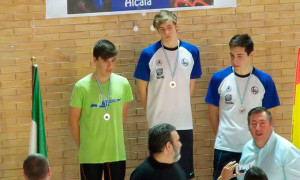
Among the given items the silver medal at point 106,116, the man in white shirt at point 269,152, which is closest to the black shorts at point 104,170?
the silver medal at point 106,116

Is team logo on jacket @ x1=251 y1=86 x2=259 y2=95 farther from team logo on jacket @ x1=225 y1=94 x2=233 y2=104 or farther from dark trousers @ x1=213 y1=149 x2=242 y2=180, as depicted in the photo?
dark trousers @ x1=213 y1=149 x2=242 y2=180

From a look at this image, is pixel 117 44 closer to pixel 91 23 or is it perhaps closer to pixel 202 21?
pixel 91 23

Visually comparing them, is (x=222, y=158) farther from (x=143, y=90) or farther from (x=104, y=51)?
(x=104, y=51)

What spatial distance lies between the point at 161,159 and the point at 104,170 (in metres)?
1.94

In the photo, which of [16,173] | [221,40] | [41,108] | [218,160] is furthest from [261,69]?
[16,173]

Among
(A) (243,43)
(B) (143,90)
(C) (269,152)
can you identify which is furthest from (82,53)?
(C) (269,152)

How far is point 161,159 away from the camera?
4.84m

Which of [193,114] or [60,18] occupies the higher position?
[60,18]

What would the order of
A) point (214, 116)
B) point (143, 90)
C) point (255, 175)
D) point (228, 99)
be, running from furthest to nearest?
point (214, 116) < point (143, 90) < point (228, 99) < point (255, 175)

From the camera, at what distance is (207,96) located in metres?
7.08

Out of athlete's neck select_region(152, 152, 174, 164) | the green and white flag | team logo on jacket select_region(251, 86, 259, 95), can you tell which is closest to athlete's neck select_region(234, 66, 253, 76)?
team logo on jacket select_region(251, 86, 259, 95)

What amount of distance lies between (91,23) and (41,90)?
1.13 m

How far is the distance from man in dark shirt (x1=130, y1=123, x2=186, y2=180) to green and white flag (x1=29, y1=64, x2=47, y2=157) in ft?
7.86

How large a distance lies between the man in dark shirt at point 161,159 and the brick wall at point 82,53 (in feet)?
8.84
